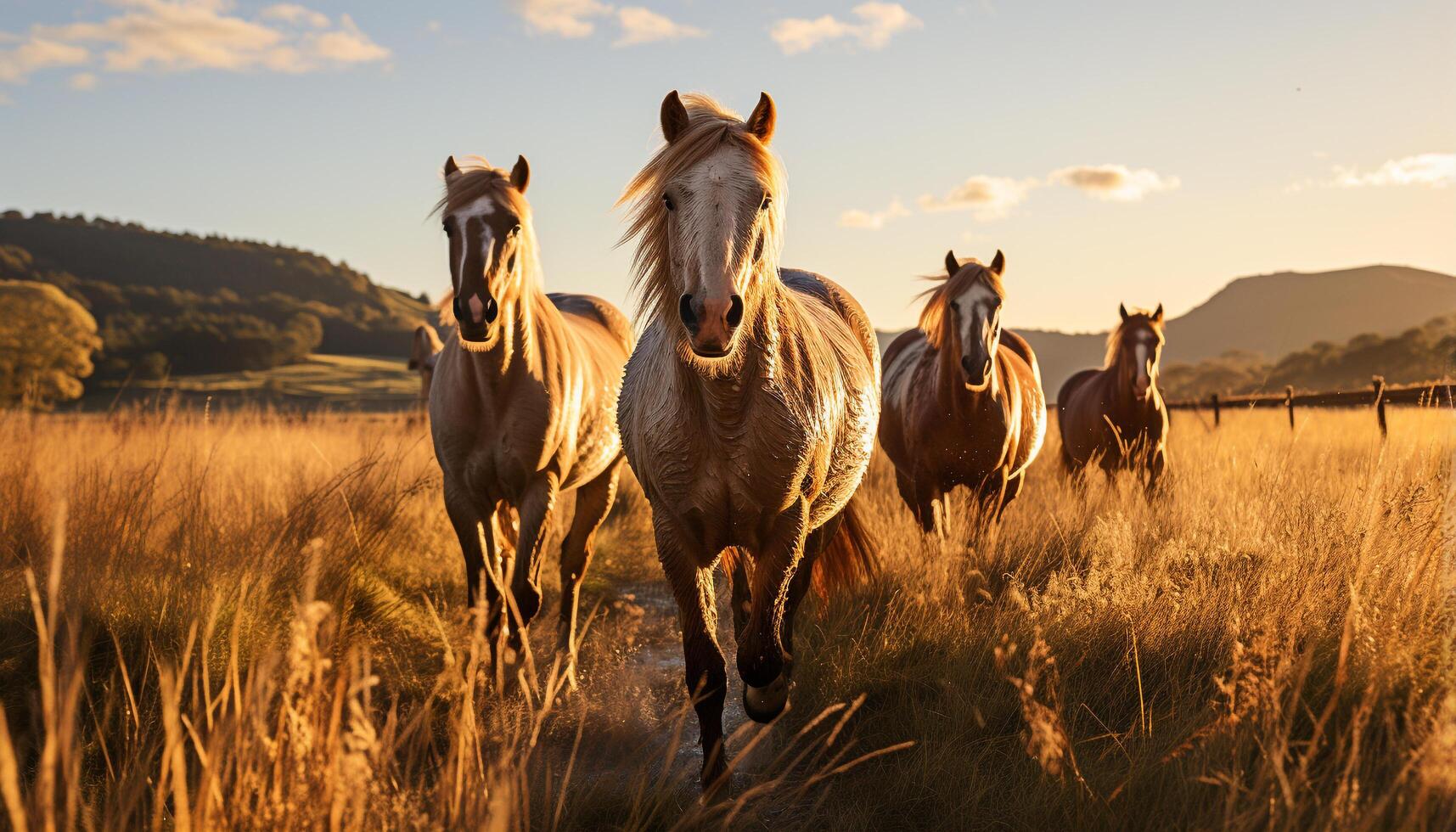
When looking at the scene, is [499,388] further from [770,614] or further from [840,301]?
[770,614]

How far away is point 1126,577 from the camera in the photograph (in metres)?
4.20

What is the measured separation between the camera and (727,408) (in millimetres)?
2908

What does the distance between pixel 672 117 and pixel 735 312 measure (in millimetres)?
904

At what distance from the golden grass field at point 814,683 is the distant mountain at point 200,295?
62.9 metres

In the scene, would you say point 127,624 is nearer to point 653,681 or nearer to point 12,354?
point 653,681

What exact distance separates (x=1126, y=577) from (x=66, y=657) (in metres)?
4.33

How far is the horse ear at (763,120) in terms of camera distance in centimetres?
302

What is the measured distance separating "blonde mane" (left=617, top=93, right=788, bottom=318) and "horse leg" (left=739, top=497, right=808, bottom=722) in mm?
880

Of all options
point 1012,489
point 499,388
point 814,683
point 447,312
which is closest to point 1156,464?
point 1012,489

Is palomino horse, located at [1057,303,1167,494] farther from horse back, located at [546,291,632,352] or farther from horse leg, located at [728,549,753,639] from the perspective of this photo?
horse leg, located at [728,549,753,639]

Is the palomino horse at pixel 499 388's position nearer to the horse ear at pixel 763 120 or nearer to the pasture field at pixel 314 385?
the horse ear at pixel 763 120

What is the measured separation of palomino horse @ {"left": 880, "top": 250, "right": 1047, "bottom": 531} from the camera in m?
5.53

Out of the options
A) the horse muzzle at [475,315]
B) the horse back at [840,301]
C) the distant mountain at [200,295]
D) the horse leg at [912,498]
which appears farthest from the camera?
the distant mountain at [200,295]

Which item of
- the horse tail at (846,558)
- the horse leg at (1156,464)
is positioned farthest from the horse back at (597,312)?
the horse leg at (1156,464)
